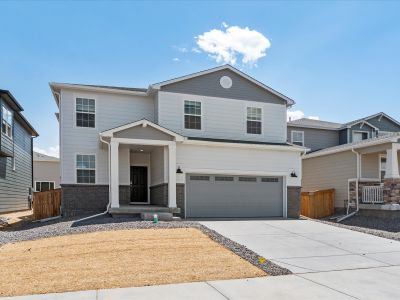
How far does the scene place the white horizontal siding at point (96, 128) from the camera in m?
16.0

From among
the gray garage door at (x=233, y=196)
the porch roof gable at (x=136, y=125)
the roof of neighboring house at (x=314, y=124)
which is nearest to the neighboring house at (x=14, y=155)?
the porch roof gable at (x=136, y=125)

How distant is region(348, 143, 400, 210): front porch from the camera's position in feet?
53.5

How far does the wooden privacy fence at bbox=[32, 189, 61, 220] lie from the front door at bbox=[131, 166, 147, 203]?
349cm

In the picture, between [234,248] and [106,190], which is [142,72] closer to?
[106,190]

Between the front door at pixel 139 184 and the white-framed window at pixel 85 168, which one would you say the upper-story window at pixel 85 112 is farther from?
the front door at pixel 139 184

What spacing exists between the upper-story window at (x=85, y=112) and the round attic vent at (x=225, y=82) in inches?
247

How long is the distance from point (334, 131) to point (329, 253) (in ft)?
56.5

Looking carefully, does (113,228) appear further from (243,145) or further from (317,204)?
(317,204)

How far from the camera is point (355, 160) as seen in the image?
62.6 ft

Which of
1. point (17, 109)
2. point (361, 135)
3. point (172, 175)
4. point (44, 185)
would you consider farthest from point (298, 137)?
point (44, 185)

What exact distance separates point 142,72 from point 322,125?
Result: 13688 millimetres

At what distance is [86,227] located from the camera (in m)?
11.5

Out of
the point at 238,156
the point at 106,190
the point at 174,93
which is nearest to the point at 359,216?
the point at 238,156

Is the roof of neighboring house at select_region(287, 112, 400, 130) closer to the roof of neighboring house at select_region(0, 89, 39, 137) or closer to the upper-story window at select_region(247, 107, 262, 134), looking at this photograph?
the upper-story window at select_region(247, 107, 262, 134)
